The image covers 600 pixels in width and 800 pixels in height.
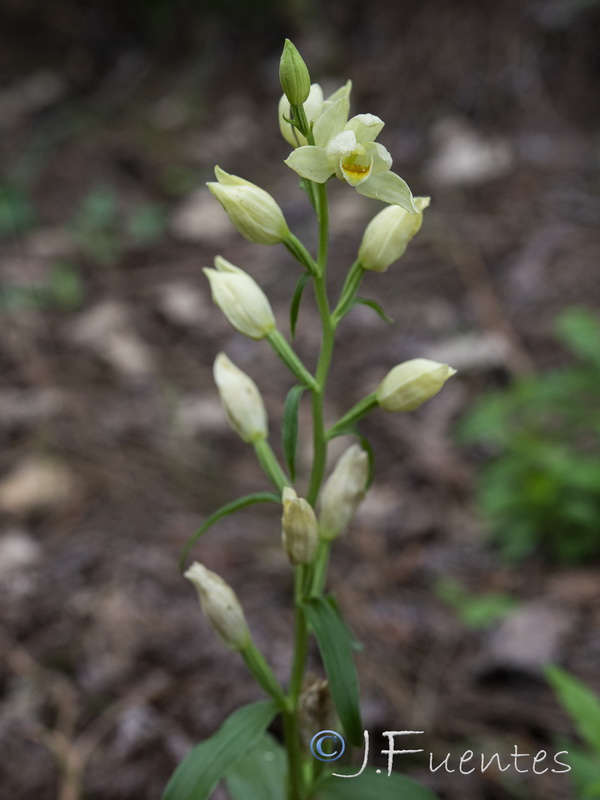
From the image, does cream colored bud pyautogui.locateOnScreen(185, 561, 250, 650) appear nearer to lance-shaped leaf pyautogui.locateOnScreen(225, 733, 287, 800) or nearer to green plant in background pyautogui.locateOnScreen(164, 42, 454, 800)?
green plant in background pyautogui.locateOnScreen(164, 42, 454, 800)

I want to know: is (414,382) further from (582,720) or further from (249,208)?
(582,720)

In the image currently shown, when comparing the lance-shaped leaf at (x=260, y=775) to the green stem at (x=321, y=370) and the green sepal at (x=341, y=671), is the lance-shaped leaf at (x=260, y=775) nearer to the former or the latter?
the green sepal at (x=341, y=671)

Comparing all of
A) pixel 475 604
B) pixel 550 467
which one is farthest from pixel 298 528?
pixel 550 467

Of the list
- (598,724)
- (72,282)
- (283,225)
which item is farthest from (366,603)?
(72,282)

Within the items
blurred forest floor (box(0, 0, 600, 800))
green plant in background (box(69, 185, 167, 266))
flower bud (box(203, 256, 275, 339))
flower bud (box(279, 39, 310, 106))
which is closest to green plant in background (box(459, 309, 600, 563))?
blurred forest floor (box(0, 0, 600, 800))

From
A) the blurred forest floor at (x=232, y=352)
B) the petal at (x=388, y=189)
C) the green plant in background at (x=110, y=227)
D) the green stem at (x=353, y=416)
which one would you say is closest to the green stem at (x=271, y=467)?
the green stem at (x=353, y=416)
